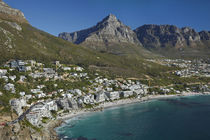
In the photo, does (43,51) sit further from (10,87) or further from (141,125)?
(141,125)

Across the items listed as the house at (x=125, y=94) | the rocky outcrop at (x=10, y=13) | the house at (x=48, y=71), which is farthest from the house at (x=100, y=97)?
the rocky outcrop at (x=10, y=13)

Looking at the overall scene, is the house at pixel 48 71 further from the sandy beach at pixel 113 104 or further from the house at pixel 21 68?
the sandy beach at pixel 113 104

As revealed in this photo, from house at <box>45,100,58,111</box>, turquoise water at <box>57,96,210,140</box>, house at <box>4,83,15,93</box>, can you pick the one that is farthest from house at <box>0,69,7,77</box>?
turquoise water at <box>57,96,210,140</box>

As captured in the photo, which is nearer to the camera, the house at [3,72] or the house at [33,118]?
the house at [33,118]

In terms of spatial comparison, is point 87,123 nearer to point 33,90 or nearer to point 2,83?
point 33,90

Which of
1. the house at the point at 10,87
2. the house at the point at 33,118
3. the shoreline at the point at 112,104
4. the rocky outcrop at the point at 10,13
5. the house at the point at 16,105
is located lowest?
the shoreline at the point at 112,104

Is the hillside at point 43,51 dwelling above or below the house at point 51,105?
above

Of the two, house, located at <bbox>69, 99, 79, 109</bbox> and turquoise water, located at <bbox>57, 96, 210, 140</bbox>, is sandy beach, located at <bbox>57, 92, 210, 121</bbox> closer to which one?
house, located at <bbox>69, 99, 79, 109</bbox>

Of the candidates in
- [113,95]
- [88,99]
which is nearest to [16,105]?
[88,99]
